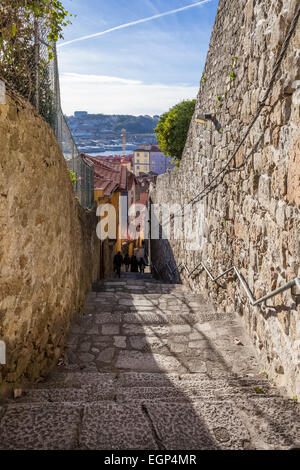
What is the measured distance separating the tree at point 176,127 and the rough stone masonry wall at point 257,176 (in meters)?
5.23

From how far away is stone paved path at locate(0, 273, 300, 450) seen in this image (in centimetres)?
195

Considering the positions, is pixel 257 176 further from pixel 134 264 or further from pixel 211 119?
pixel 134 264

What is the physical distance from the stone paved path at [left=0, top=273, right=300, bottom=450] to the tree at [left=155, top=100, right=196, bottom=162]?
773 cm

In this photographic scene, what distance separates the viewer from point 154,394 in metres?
2.76

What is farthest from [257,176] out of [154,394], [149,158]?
[149,158]

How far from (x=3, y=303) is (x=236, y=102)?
11.3 feet

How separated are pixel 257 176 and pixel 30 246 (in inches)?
84.6

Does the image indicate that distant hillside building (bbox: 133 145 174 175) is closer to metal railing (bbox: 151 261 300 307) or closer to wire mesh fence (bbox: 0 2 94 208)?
metal railing (bbox: 151 261 300 307)

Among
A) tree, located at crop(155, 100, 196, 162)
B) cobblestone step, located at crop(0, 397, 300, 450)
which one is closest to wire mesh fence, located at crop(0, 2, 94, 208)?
cobblestone step, located at crop(0, 397, 300, 450)

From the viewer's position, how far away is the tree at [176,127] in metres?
11.6

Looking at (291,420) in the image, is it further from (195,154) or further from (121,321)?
(195,154)

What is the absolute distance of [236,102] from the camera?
447 cm

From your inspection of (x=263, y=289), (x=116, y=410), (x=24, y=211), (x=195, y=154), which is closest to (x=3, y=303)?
(x=24, y=211)

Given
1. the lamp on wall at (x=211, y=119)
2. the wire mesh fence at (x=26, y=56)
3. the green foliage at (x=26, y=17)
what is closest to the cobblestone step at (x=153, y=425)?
the wire mesh fence at (x=26, y=56)
